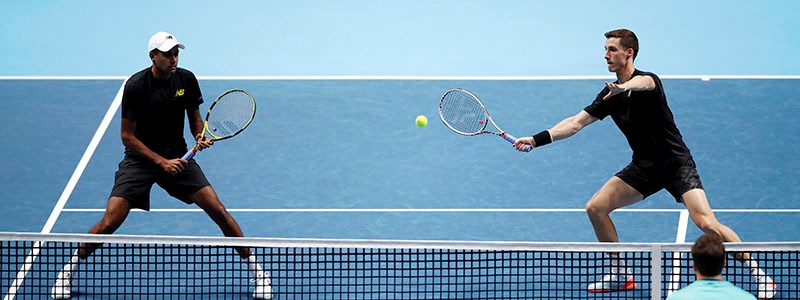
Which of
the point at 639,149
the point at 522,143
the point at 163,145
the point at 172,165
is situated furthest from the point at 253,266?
the point at 639,149

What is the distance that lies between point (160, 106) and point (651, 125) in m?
2.94

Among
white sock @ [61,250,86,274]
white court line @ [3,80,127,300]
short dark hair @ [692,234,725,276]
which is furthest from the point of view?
white court line @ [3,80,127,300]

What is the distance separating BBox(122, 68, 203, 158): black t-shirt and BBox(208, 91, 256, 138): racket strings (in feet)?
0.47

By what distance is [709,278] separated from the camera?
15.1ft

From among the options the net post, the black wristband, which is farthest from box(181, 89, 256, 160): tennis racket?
the net post

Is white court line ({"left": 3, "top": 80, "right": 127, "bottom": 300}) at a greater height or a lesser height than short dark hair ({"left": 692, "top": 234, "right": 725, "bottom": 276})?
greater

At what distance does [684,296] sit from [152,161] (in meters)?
4.02

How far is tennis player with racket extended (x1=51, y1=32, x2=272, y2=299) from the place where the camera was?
7473 mm

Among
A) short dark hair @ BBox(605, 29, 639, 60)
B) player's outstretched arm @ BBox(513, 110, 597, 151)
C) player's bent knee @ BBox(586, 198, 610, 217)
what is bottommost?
player's bent knee @ BBox(586, 198, 610, 217)

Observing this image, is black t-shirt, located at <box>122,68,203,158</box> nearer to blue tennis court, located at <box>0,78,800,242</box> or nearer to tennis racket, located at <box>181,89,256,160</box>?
tennis racket, located at <box>181,89,256,160</box>

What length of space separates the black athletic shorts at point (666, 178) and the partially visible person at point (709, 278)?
107 inches

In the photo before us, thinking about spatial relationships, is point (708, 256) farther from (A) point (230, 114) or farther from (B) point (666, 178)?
(A) point (230, 114)

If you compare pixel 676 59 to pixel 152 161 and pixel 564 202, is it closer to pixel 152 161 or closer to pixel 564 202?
pixel 564 202

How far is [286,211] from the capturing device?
955 centimetres
